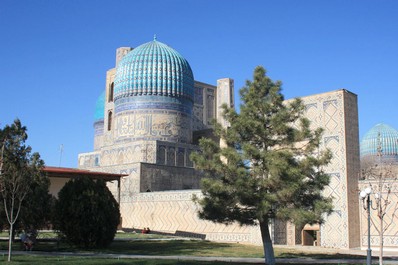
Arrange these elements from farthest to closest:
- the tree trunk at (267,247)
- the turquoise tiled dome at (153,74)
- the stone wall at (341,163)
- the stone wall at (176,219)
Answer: the turquoise tiled dome at (153,74), the stone wall at (176,219), the stone wall at (341,163), the tree trunk at (267,247)

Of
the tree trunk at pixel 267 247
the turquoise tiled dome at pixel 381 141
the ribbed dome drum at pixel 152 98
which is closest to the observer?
the tree trunk at pixel 267 247

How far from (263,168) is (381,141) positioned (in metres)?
37.0

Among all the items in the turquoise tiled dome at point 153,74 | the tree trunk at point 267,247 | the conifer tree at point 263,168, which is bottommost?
the tree trunk at point 267,247

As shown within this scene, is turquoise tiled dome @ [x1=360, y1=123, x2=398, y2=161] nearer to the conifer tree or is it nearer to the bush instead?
the bush

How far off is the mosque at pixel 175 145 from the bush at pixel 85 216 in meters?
7.03

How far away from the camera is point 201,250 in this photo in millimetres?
17375

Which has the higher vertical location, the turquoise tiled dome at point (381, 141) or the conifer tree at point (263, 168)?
the turquoise tiled dome at point (381, 141)

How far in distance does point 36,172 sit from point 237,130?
603cm

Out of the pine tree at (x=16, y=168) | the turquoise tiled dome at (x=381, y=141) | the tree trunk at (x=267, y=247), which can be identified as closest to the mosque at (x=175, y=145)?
the tree trunk at (x=267, y=247)

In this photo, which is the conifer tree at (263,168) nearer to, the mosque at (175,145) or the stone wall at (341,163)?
the stone wall at (341,163)

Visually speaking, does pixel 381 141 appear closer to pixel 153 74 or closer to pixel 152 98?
pixel 152 98

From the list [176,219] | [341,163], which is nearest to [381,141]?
[176,219]

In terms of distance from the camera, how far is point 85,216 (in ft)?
56.6

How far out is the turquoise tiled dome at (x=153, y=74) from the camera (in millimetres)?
34031
